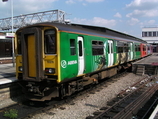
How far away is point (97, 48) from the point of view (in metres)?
9.03

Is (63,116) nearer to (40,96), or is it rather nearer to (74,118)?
(74,118)

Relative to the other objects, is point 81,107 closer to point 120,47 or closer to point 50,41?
point 50,41

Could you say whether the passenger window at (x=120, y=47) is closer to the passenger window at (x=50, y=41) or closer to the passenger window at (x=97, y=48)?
the passenger window at (x=97, y=48)

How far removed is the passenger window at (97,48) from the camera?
8622mm

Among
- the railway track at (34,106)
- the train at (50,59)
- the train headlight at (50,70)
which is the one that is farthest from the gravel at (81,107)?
the train headlight at (50,70)

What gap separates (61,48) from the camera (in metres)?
6.02

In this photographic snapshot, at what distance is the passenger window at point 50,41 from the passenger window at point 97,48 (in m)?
2.93

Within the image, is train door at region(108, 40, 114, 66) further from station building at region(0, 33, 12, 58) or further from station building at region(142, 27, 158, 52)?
station building at region(142, 27, 158, 52)

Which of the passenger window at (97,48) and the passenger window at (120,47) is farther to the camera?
the passenger window at (120,47)

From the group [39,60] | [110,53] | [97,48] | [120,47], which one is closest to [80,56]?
[39,60]

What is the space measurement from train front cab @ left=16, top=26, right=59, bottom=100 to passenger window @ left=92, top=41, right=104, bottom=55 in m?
2.98

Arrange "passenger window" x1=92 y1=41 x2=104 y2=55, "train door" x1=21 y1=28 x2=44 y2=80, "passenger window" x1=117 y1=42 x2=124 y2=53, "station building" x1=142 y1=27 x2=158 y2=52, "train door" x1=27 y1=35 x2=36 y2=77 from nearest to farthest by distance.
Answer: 1. "train door" x1=21 y1=28 x2=44 y2=80
2. "train door" x1=27 y1=35 x2=36 y2=77
3. "passenger window" x1=92 y1=41 x2=104 y2=55
4. "passenger window" x1=117 y1=42 x2=124 y2=53
5. "station building" x1=142 y1=27 x2=158 y2=52

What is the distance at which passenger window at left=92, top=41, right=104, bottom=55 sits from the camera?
8622 mm

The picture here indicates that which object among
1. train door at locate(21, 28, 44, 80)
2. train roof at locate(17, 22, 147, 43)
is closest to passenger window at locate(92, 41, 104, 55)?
train roof at locate(17, 22, 147, 43)
